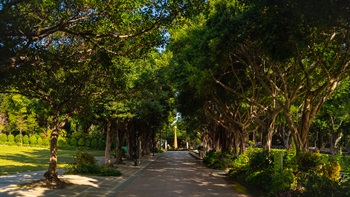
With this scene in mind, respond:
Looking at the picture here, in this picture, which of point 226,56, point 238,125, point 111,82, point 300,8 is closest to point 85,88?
point 111,82

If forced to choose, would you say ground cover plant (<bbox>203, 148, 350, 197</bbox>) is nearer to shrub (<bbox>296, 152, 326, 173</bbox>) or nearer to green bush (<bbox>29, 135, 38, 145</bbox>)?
shrub (<bbox>296, 152, 326, 173</bbox>)

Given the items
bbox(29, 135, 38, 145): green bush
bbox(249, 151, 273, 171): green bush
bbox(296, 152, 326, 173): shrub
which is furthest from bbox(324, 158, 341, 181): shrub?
bbox(29, 135, 38, 145): green bush

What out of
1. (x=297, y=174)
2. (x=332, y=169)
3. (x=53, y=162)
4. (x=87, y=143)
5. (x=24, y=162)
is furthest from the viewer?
(x=87, y=143)

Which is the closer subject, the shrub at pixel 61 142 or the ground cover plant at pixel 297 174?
the ground cover plant at pixel 297 174

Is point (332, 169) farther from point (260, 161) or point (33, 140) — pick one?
point (33, 140)

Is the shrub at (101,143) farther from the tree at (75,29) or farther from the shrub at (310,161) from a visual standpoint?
the shrub at (310,161)

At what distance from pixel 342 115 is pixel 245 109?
59.3 feet

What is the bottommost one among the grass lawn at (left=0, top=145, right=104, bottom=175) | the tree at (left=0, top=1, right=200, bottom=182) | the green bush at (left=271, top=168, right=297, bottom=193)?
the grass lawn at (left=0, top=145, right=104, bottom=175)

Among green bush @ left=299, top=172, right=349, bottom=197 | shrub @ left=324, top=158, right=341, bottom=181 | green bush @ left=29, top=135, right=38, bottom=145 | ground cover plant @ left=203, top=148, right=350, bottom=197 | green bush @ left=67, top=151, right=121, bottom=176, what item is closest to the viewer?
green bush @ left=299, top=172, right=349, bottom=197

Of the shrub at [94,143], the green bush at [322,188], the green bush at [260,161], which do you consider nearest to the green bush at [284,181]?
the green bush at [322,188]

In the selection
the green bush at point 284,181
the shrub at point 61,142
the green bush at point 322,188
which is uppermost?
the shrub at point 61,142

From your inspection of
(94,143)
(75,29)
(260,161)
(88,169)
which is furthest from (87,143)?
(75,29)

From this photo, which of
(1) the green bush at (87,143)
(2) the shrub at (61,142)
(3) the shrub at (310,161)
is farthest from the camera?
(1) the green bush at (87,143)

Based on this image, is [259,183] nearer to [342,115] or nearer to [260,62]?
[260,62]
